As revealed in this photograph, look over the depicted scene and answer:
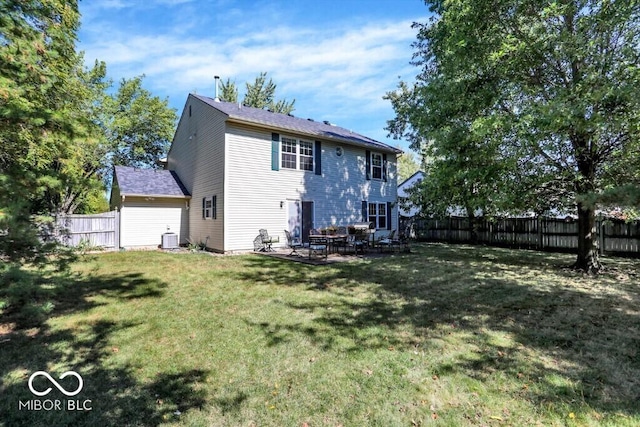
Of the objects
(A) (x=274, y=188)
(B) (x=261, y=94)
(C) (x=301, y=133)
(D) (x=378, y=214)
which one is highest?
(B) (x=261, y=94)

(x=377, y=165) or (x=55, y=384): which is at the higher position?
(x=377, y=165)

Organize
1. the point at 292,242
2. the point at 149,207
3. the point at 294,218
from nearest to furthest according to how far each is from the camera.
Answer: the point at 292,242, the point at 294,218, the point at 149,207

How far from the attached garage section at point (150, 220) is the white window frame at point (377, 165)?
9685 millimetres

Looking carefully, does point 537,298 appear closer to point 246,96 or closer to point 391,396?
point 391,396

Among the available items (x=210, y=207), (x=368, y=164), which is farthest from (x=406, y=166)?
(x=210, y=207)

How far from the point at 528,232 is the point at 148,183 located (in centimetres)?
1770

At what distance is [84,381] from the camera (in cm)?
322

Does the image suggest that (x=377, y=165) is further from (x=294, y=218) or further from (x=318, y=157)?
(x=294, y=218)

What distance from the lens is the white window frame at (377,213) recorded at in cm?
1661

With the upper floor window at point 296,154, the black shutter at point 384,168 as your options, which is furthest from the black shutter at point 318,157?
the black shutter at point 384,168

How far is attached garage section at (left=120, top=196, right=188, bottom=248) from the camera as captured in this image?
46.1 feet

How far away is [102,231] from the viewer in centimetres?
1331

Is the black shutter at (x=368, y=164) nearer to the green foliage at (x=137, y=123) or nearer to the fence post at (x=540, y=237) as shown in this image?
the fence post at (x=540, y=237)

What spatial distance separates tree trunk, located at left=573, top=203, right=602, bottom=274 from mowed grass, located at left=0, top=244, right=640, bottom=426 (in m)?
1.36
